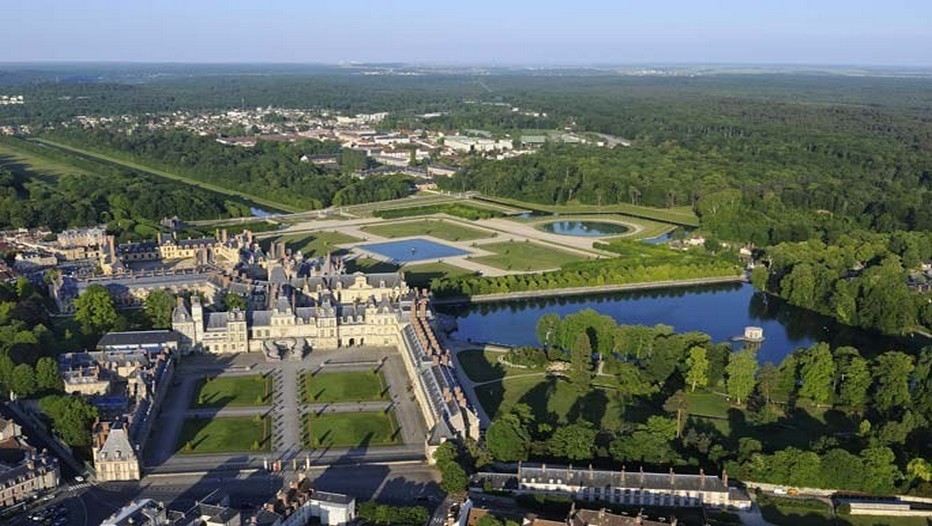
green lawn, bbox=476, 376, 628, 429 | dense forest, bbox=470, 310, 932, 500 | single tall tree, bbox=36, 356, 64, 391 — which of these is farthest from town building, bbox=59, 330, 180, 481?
green lawn, bbox=476, 376, 628, 429

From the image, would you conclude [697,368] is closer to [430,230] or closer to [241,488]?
[241,488]

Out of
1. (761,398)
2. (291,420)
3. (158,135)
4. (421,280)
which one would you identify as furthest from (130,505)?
(158,135)

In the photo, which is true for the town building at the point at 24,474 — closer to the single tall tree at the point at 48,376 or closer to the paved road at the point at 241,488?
the paved road at the point at 241,488

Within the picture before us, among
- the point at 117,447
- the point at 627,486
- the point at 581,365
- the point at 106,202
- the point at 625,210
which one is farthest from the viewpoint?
the point at 625,210

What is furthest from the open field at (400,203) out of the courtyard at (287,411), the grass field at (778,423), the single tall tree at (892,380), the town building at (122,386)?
the single tall tree at (892,380)

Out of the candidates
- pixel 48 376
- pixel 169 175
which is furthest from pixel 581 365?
pixel 169 175

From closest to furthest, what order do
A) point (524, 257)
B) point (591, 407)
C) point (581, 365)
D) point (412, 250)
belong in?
1. point (591, 407)
2. point (581, 365)
3. point (524, 257)
4. point (412, 250)
